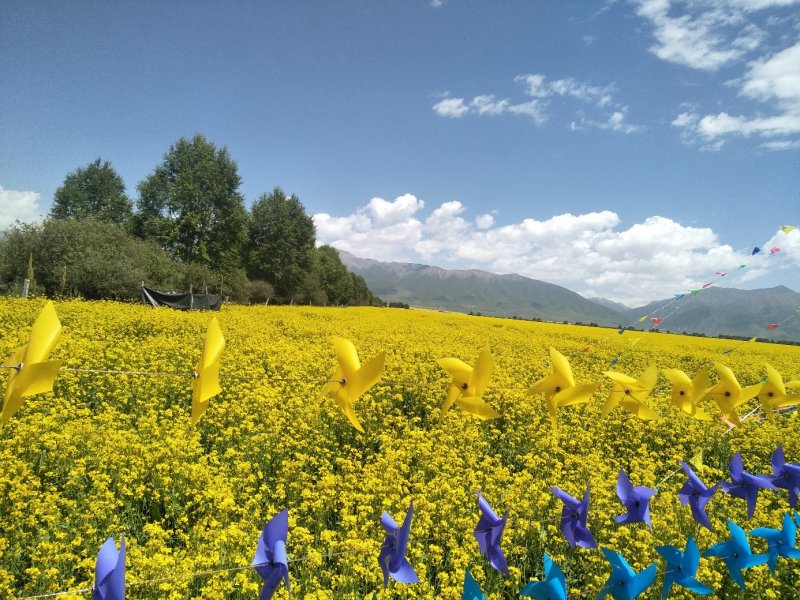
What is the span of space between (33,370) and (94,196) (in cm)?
4494

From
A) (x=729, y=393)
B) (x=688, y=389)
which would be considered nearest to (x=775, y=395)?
(x=729, y=393)

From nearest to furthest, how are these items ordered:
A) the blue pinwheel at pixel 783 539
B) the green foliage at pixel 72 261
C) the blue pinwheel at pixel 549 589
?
the blue pinwheel at pixel 549 589
the blue pinwheel at pixel 783 539
the green foliage at pixel 72 261

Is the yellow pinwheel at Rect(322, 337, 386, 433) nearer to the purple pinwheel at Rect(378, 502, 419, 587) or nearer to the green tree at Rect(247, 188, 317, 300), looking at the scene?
the purple pinwheel at Rect(378, 502, 419, 587)

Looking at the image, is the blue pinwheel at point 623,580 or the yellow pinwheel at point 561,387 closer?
the blue pinwheel at point 623,580

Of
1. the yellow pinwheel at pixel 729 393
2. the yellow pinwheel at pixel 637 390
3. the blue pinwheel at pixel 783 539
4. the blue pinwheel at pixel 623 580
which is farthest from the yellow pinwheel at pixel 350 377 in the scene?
the blue pinwheel at pixel 783 539

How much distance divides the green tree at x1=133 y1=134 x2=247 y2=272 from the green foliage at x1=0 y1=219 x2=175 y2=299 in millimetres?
9808

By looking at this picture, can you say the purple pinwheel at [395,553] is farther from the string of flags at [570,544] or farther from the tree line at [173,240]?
the tree line at [173,240]

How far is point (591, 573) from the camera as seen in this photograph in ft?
9.02

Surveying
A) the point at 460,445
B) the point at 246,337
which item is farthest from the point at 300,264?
the point at 460,445

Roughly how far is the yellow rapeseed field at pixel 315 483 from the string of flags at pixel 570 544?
94 millimetres

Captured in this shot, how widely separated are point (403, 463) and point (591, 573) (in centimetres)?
180

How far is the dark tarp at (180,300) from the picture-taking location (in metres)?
16.4

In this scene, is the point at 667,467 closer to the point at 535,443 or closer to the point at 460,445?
the point at 535,443

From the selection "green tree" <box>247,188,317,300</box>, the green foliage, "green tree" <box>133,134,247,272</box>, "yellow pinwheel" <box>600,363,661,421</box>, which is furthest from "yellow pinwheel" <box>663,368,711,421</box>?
"green tree" <box>247,188,317,300</box>
